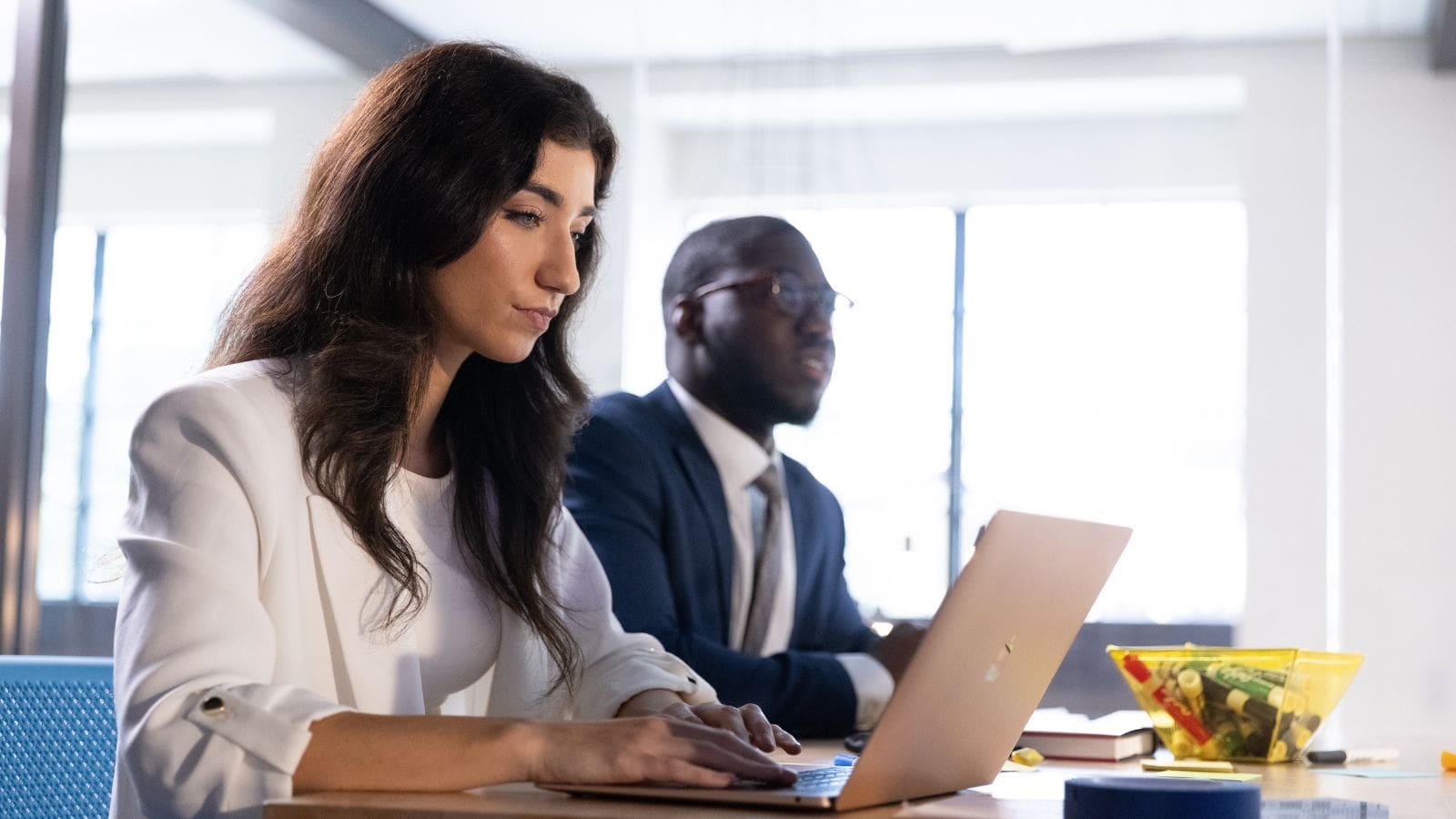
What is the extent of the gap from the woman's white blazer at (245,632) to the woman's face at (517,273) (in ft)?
0.73

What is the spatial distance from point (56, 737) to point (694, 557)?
1199 mm

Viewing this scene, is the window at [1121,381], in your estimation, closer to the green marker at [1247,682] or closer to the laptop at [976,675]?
the green marker at [1247,682]

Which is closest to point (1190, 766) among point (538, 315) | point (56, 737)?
point (538, 315)

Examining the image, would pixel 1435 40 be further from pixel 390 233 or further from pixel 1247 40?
pixel 390 233

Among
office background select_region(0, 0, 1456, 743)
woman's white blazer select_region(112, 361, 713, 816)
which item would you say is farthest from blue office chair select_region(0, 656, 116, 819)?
office background select_region(0, 0, 1456, 743)

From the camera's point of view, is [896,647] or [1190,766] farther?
[896,647]

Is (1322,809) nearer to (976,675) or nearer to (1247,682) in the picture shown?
(976,675)

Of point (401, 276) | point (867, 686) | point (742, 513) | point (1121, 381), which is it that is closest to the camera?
point (401, 276)

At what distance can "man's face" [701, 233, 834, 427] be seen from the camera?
283 cm

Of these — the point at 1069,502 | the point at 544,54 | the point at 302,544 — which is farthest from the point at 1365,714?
the point at 302,544

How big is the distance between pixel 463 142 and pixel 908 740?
2.85ft

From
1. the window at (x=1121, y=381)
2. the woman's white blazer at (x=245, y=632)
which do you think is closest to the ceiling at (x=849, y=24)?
the window at (x=1121, y=381)

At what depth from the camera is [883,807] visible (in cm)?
103

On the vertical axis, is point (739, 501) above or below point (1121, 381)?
below
